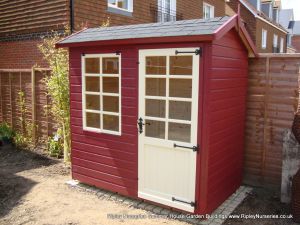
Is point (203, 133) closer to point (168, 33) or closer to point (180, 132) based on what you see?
point (180, 132)

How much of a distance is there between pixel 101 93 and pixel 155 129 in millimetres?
1285

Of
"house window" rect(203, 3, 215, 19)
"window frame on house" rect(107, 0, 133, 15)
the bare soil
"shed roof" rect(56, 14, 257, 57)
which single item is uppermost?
"house window" rect(203, 3, 215, 19)

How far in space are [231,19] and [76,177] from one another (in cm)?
414

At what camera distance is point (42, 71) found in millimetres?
8805

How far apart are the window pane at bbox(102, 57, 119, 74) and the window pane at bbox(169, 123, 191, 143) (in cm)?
142

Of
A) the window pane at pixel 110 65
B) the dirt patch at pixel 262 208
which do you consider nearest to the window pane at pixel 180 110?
the window pane at pixel 110 65

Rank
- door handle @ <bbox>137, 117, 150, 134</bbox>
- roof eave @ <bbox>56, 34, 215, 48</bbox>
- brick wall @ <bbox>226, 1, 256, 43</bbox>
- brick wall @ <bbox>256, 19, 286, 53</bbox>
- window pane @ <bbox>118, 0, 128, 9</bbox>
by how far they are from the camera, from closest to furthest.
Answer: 1. roof eave @ <bbox>56, 34, 215, 48</bbox>
2. door handle @ <bbox>137, 117, 150, 134</bbox>
3. window pane @ <bbox>118, 0, 128, 9</bbox>
4. brick wall @ <bbox>226, 1, 256, 43</bbox>
5. brick wall @ <bbox>256, 19, 286, 53</bbox>

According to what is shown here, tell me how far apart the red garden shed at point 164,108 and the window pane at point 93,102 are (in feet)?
0.06

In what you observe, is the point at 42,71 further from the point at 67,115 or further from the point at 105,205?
the point at 105,205

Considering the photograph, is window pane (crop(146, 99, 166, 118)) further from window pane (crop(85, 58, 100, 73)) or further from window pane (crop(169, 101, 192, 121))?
window pane (crop(85, 58, 100, 73))

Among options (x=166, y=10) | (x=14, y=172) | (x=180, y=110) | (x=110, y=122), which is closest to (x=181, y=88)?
(x=180, y=110)

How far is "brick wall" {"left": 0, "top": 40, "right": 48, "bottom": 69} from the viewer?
1020 centimetres

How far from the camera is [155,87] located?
5289mm

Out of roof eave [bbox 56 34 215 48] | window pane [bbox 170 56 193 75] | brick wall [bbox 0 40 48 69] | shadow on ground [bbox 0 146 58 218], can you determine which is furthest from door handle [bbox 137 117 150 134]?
brick wall [bbox 0 40 48 69]
